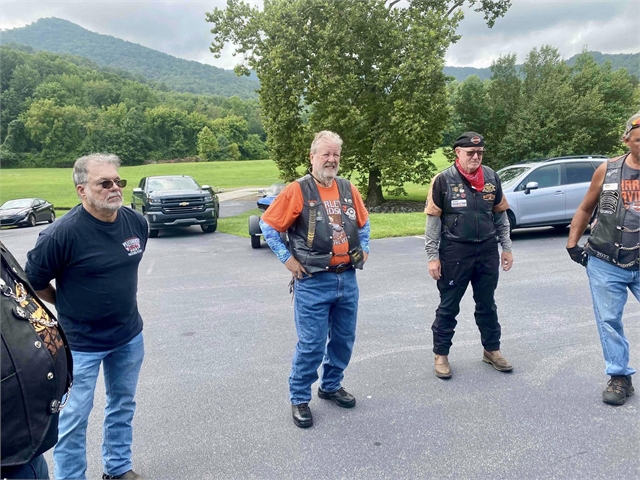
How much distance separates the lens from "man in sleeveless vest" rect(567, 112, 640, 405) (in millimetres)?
3256

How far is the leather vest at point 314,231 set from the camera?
325cm

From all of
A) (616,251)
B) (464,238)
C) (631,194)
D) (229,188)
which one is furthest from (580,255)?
(229,188)

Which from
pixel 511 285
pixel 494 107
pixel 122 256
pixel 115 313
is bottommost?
pixel 511 285

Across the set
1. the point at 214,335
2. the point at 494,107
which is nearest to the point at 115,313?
the point at 214,335

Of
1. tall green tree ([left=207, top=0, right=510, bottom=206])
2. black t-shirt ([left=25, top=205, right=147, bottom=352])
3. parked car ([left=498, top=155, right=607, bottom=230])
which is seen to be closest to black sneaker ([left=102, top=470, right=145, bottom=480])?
black t-shirt ([left=25, top=205, right=147, bottom=352])

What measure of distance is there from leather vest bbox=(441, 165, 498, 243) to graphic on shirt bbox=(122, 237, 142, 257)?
2.42m

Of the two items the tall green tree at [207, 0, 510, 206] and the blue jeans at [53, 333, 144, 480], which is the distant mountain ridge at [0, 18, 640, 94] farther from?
the blue jeans at [53, 333, 144, 480]

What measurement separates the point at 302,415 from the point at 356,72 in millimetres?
18259

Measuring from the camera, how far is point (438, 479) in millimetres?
2584

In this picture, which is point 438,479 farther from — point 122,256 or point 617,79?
point 617,79

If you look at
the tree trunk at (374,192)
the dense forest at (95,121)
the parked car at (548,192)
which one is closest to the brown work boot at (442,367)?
the parked car at (548,192)

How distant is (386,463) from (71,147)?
99897mm

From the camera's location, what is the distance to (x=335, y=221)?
10.9 feet

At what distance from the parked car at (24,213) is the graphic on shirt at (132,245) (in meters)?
21.6
